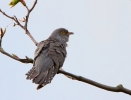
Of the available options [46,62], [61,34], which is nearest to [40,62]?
[46,62]

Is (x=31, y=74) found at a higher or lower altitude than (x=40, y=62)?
lower

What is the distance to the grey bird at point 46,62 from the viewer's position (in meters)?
4.38

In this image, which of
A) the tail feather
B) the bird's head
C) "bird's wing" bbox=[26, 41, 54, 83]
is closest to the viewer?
the tail feather

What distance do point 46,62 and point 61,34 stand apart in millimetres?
2357

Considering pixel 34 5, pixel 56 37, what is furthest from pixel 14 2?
pixel 56 37

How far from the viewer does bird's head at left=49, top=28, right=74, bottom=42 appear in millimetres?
6896

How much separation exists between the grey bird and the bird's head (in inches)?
40.5

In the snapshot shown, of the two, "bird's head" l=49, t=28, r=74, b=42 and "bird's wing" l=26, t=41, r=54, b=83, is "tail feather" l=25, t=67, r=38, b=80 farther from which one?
"bird's head" l=49, t=28, r=74, b=42

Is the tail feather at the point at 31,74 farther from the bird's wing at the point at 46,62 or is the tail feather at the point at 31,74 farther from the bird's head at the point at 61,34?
the bird's head at the point at 61,34

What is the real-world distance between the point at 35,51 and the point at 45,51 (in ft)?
0.63

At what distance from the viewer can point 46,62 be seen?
4914 mm

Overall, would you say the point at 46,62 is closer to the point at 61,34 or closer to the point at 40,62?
the point at 40,62

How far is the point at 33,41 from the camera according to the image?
202 inches

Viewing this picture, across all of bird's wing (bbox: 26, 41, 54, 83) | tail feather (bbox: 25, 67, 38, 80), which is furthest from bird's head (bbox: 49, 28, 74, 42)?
tail feather (bbox: 25, 67, 38, 80)
